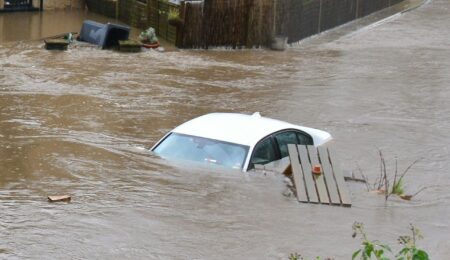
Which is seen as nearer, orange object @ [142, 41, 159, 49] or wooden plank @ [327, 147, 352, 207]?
wooden plank @ [327, 147, 352, 207]

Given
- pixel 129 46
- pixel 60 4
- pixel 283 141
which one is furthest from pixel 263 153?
pixel 60 4

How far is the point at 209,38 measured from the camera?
27.1 meters

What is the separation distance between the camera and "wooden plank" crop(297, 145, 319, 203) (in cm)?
1185

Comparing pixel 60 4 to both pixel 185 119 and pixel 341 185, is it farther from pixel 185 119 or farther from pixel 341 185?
pixel 341 185

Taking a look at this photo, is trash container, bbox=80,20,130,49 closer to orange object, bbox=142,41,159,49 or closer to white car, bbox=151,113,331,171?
orange object, bbox=142,41,159,49

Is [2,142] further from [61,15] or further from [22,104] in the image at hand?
[61,15]

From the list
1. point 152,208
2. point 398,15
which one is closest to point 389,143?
point 152,208

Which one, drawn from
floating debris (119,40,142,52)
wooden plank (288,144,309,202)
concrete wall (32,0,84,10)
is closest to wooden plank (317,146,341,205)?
wooden plank (288,144,309,202)

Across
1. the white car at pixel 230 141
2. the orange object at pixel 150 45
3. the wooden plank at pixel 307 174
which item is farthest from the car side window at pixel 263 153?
the orange object at pixel 150 45

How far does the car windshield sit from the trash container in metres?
13.4

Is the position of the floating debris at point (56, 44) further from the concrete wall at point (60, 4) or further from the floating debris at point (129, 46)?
the concrete wall at point (60, 4)

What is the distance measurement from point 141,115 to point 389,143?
456 cm

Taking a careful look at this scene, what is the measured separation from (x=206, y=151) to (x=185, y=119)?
586 centimetres

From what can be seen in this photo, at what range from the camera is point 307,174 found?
40.7 feet
